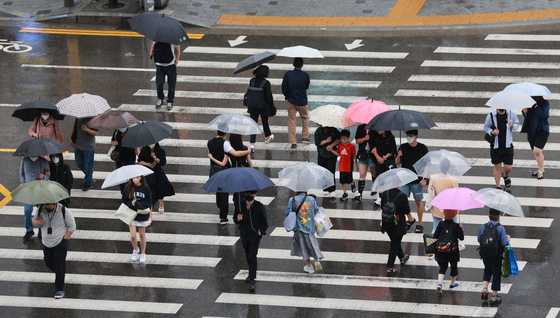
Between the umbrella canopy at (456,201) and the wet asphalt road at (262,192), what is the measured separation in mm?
1390

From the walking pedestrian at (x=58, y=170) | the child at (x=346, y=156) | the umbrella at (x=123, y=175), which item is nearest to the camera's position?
the umbrella at (x=123, y=175)

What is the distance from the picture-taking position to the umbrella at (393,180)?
1034 cm

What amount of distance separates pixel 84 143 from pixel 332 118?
4.79m

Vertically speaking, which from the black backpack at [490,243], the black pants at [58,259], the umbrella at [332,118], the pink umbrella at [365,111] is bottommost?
the black pants at [58,259]

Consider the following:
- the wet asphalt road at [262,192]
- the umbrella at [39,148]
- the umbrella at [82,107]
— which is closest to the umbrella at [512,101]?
the wet asphalt road at [262,192]

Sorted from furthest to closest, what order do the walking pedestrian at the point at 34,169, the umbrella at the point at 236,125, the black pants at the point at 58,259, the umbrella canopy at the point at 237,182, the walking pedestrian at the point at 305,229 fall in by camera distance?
the umbrella at the point at 236,125 → the walking pedestrian at the point at 34,169 → the walking pedestrian at the point at 305,229 → the black pants at the point at 58,259 → the umbrella canopy at the point at 237,182

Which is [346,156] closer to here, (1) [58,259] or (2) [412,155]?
(2) [412,155]

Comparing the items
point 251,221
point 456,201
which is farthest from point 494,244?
point 251,221

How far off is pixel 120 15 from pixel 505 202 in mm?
16817

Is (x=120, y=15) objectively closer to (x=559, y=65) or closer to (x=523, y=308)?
(x=559, y=65)

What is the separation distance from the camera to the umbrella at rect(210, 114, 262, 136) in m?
12.2

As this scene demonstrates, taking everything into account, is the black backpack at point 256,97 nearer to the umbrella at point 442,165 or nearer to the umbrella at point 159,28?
the umbrella at point 159,28

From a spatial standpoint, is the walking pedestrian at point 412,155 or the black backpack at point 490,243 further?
the walking pedestrian at point 412,155

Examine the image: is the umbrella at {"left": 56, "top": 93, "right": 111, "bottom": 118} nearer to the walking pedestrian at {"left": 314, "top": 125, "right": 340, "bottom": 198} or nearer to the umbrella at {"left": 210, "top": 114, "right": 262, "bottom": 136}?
the umbrella at {"left": 210, "top": 114, "right": 262, "bottom": 136}
